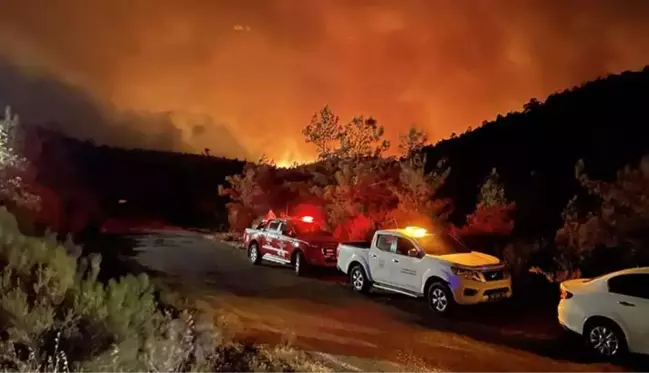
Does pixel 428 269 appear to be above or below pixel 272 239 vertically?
below

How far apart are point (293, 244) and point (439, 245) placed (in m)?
6.87

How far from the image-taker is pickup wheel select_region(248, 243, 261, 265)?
75.8 ft

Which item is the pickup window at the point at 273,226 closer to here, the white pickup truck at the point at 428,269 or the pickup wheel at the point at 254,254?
the pickup wheel at the point at 254,254

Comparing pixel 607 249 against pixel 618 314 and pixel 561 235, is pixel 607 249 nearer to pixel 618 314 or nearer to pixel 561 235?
pixel 561 235

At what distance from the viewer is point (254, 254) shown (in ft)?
76.4

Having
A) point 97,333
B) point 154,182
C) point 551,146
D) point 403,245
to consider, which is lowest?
point 97,333

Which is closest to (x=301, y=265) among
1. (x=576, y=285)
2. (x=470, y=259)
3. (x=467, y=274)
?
(x=470, y=259)

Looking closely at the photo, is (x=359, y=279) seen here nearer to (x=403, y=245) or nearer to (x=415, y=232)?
(x=403, y=245)

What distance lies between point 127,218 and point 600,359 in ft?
172

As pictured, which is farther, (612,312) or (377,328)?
(377,328)

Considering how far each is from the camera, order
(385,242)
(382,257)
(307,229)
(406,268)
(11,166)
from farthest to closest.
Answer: (307,229)
(11,166)
(385,242)
(382,257)
(406,268)

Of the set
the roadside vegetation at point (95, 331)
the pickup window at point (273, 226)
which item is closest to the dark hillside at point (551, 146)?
the pickup window at point (273, 226)

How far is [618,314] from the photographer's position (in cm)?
1016

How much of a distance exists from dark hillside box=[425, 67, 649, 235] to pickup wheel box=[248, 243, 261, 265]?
1289 centimetres
